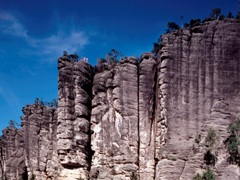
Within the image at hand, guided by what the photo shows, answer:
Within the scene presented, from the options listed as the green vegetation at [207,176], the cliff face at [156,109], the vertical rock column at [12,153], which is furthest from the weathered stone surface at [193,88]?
the vertical rock column at [12,153]

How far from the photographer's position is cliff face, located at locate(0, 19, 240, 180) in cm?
3039

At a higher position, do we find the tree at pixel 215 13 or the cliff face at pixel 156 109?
the tree at pixel 215 13

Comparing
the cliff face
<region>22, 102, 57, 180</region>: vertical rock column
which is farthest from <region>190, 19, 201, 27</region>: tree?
<region>22, 102, 57, 180</region>: vertical rock column

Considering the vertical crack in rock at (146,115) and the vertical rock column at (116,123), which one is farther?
the vertical rock column at (116,123)

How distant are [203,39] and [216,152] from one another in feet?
28.9

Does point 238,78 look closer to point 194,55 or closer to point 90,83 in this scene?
point 194,55

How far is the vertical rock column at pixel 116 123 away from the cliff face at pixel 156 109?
0.27 ft

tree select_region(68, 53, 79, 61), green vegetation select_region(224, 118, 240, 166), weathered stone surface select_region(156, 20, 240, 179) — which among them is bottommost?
green vegetation select_region(224, 118, 240, 166)

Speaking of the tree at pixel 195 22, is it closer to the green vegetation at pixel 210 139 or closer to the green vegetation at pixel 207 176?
the green vegetation at pixel 210 139

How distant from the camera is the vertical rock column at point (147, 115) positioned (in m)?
33.7

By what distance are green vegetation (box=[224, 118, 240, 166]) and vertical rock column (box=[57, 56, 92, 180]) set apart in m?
13.6

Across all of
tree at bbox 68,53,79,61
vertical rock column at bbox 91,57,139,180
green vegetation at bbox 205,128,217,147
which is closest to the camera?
green vegetation at bbox 205,128,217,147

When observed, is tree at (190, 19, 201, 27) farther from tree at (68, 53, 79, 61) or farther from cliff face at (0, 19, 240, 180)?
tree at (68, 53, 79, 61)

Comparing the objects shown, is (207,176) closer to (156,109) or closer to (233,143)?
(233,143)
